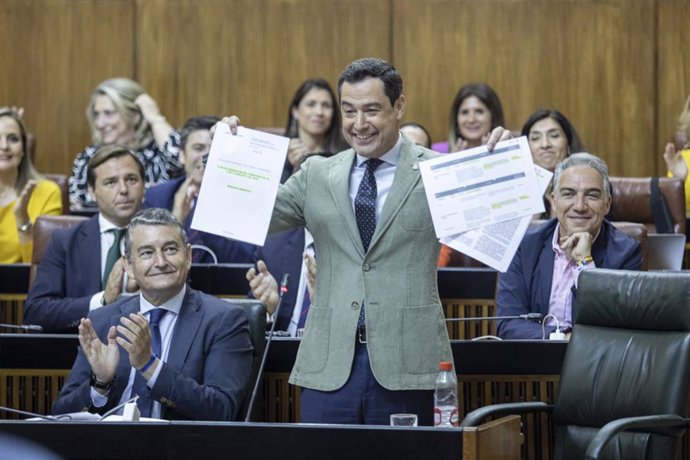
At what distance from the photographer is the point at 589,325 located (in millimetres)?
3631

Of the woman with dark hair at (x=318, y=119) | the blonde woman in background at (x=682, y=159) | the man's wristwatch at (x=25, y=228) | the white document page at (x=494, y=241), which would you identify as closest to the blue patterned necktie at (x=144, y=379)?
the white document page at (x=494, y=241)

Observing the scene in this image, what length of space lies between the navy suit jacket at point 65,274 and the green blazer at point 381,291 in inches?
61.1

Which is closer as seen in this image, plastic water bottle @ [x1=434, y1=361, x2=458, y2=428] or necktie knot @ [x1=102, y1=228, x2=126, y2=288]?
plastic water bottle @ [x1=434, y1=361, x2=458, y2=428]

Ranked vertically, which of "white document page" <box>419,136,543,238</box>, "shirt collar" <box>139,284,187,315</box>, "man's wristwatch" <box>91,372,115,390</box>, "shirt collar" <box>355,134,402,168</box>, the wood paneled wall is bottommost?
"man's wristwatch" <box>91,372,115,390</box>

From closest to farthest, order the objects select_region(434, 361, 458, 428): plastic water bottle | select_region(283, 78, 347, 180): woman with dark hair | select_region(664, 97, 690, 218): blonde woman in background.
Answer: select_region(434, 361, 458, 428): plastic water bottle, select_region(283, 78, 347, 180): woman with dark hair, select_region(664, 97, 690, 218): blonde woman in background

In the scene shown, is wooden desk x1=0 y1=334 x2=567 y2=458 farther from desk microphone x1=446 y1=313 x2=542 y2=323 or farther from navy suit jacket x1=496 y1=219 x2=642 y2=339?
navy suit jacket x1=496 y1=219 x2=642 y2=339

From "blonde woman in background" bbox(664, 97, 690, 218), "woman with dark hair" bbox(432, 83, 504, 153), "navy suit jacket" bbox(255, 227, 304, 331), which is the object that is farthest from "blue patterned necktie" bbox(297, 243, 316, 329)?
"blonde woman in background" bbox(664, 97, 690, 218)

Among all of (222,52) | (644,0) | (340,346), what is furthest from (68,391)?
(644,0)

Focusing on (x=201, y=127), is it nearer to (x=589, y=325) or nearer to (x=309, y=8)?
(x=309, y=8)

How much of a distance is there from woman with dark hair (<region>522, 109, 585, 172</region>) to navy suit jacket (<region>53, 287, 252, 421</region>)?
7.97 ft

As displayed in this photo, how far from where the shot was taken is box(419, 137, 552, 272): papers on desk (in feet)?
10.4

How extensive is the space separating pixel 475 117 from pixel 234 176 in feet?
9.79

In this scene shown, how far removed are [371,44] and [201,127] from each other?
6.29ft

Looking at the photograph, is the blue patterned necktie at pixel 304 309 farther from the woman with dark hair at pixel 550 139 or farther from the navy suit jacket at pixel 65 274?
the woman with dark hair at pixel 550 139
